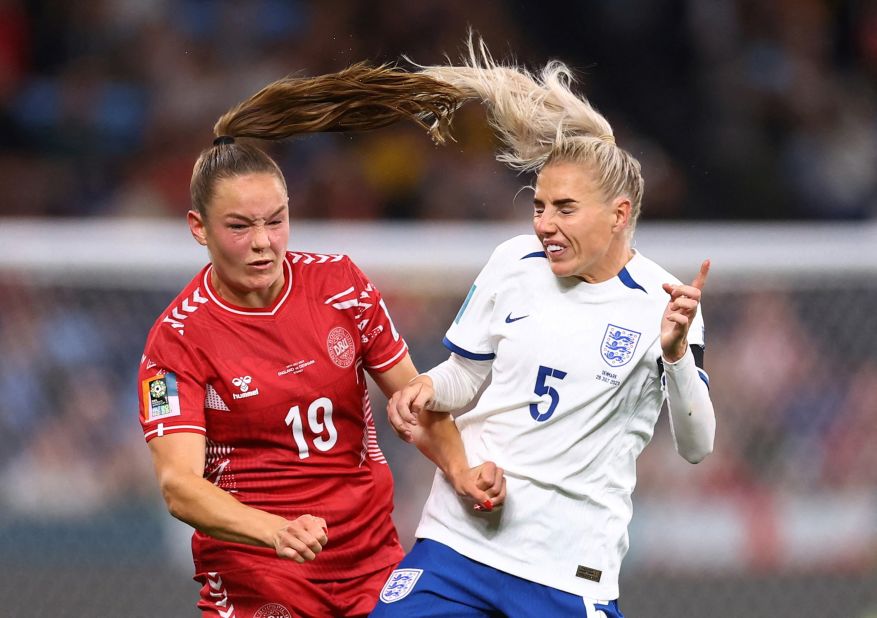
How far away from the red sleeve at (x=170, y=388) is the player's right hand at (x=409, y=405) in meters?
0.48

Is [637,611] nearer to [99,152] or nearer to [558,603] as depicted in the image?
[558,603]

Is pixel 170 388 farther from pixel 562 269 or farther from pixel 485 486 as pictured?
pixel 562 269

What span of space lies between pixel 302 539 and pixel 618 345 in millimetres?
900

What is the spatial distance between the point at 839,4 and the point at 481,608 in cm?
861

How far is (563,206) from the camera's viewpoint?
10.4 feet

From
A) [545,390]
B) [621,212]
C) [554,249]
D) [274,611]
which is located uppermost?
[621,212]

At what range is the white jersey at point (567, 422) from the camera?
10.4ft

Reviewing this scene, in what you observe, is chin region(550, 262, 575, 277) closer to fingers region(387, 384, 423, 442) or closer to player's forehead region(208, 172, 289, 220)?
fingers region(387, 384, 423, 442)

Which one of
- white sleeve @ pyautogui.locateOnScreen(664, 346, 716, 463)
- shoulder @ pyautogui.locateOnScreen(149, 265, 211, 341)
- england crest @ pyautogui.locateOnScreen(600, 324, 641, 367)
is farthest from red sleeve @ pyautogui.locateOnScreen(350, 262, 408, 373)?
white sleeve @ pyautogui.locateOnScreen(664, 346, 716, 463)

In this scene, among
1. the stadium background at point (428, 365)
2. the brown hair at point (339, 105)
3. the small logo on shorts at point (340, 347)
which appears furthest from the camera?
the stadium background at point (428, 365)

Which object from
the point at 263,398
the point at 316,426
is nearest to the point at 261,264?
the point at 263,398

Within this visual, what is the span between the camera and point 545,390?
3.21 m

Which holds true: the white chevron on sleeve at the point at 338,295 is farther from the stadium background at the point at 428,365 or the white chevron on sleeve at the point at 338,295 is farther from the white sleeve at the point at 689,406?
the stadium background at the point at 428,365

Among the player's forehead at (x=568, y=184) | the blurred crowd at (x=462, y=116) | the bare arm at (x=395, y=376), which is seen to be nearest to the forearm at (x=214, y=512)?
the bare arm at (x=395, y=376)
